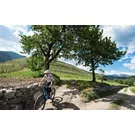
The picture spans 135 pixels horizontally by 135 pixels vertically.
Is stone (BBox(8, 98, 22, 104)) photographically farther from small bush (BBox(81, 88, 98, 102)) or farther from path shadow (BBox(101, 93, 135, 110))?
path shadow (BBox(101, 93, 135, 110))

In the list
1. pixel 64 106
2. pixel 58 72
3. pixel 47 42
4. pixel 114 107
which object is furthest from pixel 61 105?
pixel 47 42

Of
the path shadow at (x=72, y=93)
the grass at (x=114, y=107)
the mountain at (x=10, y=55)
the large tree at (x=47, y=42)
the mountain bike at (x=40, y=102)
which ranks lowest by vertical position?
the grass at (x=114, y=107)

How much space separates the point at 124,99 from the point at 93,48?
7.63 ft

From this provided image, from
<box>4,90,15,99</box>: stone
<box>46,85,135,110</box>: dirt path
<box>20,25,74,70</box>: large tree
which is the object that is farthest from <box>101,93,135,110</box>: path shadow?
<box>4,90,15,99</box>: stone

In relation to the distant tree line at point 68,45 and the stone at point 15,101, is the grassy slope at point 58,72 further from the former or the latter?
the stone at point 15,101

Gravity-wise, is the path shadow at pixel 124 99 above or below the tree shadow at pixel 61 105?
above

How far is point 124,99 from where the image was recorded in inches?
284

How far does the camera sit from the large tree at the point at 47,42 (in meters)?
8.02

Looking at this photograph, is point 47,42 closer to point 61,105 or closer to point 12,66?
point 12,66

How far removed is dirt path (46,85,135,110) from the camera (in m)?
6.86

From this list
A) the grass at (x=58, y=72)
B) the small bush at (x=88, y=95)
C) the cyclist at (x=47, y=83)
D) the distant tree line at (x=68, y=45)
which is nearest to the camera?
the cyclist at (x=47, y=83)

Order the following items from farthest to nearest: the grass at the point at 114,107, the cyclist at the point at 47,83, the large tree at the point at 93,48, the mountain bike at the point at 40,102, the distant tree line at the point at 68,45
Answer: the distant tree line at the point at 68,45 → the large tree at the point at 93,48 → the grass at the point at 114,107 → the cyclist at the point at 47,83 → the mountain bike at the point at 40,102

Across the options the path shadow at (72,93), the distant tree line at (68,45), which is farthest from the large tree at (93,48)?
the path shadow at (72,93)
